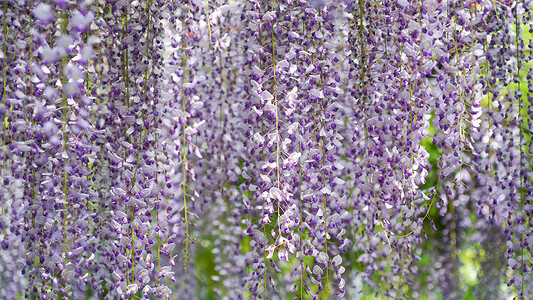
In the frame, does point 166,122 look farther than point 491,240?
No

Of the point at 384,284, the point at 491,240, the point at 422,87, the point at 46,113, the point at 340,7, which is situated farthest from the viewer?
the point at 491,240

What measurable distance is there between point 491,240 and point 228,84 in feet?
5.56

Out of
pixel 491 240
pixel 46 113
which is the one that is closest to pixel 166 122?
pixel 46 113

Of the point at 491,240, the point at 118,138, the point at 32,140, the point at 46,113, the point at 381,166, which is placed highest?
the point at 46,113

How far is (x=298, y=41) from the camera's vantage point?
2043mm

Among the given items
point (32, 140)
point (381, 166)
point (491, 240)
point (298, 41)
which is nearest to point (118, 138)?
point (32, 140)

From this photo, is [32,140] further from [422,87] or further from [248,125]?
[422,87]

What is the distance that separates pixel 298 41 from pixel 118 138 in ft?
2.18

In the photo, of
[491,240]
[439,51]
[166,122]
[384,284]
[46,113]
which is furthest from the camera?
[491,240]

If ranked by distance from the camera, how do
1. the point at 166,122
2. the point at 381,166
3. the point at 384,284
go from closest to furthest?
the point at 166,122 → the point at 381,166 → the point at 384,284

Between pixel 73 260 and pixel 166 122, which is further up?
pixel 166 122

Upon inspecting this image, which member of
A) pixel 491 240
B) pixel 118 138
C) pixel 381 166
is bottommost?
pixel 491 240

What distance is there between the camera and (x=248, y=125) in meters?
2.06

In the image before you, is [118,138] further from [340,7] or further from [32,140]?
[340,7]
